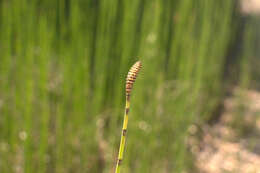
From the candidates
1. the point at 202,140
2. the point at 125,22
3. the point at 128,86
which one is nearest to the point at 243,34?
the point at 202,140

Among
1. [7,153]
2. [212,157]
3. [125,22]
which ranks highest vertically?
[125,22]

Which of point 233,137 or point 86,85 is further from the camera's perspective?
point 233,137

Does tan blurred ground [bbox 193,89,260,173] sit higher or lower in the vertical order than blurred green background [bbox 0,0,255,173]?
lower

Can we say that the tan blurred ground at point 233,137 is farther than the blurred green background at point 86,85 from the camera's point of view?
Yes

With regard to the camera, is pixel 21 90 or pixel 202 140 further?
pixel 202 140

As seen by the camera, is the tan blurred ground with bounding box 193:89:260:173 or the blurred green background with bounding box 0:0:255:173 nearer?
the blurred green background with bounding box 0:0:255:173

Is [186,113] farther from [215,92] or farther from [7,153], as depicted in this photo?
[215,92]

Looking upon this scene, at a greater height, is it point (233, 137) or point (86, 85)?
point (86, 85)

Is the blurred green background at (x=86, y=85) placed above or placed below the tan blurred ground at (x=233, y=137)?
above
